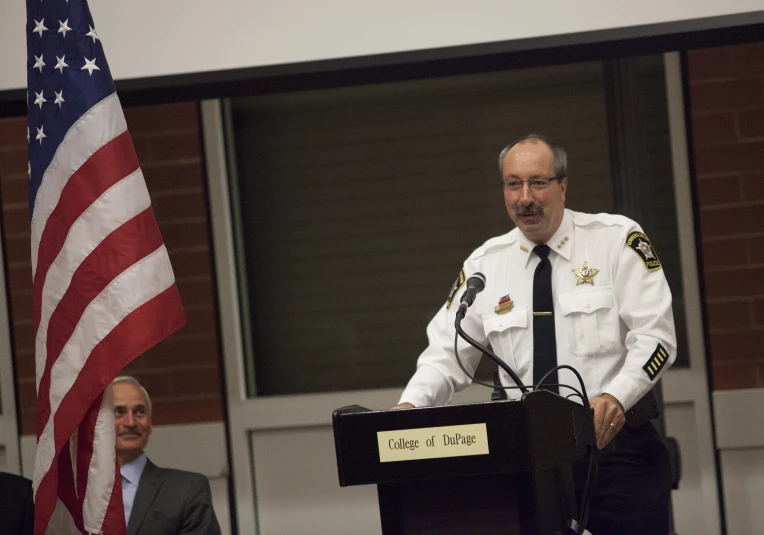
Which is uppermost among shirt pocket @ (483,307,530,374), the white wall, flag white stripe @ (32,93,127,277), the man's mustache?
the white wall

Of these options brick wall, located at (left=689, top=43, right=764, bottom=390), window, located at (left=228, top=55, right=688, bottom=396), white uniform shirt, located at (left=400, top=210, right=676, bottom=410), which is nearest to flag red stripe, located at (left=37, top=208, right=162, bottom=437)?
white uniform shirt, located at (left=400, top=210, right=676, bottom=410)

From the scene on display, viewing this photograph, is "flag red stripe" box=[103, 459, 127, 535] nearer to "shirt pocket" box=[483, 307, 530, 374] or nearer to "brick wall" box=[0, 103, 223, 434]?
"shirt pocket" box=[483, 307, 530, 374]

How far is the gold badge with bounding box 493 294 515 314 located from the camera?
274cm

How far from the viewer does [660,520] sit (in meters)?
2.71

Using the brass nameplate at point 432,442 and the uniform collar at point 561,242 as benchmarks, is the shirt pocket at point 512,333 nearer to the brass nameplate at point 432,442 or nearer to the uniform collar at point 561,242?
the uniform collar at point 561,242

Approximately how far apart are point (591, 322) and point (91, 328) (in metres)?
1.37

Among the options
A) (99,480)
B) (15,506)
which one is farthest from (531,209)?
(15,506)

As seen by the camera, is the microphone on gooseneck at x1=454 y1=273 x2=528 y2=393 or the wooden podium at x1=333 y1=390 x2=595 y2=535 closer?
the wooden podium at x1=333 y1=390 x2=595 y2=535

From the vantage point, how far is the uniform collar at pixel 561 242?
2.76 m

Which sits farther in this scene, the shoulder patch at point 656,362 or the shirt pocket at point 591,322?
the shirt pocket at point 591,322

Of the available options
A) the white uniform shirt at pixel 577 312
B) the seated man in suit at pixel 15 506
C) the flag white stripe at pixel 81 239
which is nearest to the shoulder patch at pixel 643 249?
the white uniform shirt at pixel 577 312

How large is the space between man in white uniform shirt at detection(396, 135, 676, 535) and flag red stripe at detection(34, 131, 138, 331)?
1.05 metres

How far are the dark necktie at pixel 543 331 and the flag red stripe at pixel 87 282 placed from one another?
1.12 m

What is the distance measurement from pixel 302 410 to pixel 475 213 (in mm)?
1187
